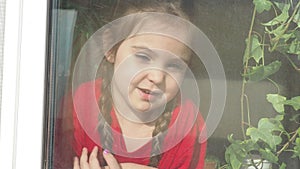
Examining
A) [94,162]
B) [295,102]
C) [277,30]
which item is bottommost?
[94,162]

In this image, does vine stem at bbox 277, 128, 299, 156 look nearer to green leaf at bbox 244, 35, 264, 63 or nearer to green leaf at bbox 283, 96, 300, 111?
green leaf at bbox 283, 96, 300, 111

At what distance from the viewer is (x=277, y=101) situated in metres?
1.59

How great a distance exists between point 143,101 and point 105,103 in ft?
0.35

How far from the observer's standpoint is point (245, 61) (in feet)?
5.22

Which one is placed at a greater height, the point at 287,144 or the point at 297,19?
the point at 297,19

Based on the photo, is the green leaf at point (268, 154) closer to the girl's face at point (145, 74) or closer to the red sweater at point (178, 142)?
the red sweater at point (178, 142)

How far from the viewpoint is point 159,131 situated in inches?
61.5

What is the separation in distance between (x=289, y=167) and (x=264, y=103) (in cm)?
20

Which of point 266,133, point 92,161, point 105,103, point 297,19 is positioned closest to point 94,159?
point 92,161

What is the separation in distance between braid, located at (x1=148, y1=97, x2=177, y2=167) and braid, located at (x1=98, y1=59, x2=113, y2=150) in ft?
0.41

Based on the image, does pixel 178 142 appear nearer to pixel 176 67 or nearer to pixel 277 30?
pixel 176 67

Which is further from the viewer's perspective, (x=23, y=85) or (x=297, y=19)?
(x=297, y=19)

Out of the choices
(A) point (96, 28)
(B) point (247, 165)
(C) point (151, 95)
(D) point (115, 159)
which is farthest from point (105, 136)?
(B) point (247, 165)

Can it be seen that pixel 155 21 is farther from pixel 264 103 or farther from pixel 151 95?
pixel 264 103
